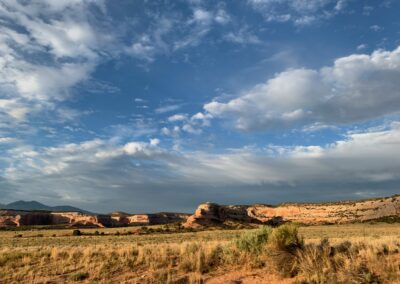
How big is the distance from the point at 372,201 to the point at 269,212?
30967 millimetres

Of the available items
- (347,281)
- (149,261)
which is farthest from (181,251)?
(347,281)

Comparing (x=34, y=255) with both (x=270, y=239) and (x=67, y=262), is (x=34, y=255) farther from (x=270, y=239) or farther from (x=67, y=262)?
(x=270, y=239)

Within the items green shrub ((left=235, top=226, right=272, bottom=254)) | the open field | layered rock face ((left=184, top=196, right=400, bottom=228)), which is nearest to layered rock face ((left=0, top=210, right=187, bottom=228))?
layered rock face ((left=184, top=196, right=400, bottom=228))

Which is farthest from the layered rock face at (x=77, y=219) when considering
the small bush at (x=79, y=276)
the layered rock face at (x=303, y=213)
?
the small bush at (x=79, y=276)

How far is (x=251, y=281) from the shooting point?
11.5 metres

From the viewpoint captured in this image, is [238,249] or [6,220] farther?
[6,220]

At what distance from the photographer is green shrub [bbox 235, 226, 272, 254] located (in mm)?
13719

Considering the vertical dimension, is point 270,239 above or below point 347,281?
above

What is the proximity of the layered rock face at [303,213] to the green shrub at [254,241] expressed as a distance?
80.2 meters

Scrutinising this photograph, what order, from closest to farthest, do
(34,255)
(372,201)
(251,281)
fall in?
(251,281)
(34,255)
(372,201)

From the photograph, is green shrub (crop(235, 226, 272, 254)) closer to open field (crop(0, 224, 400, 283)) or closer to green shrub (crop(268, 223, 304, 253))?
open field (crop(0, 224, 400, 283))

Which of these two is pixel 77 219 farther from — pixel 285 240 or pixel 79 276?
pixel 285 240

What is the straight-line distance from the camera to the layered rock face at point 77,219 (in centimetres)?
12444

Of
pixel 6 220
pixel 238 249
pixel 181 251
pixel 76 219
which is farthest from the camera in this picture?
pixel 76 219
